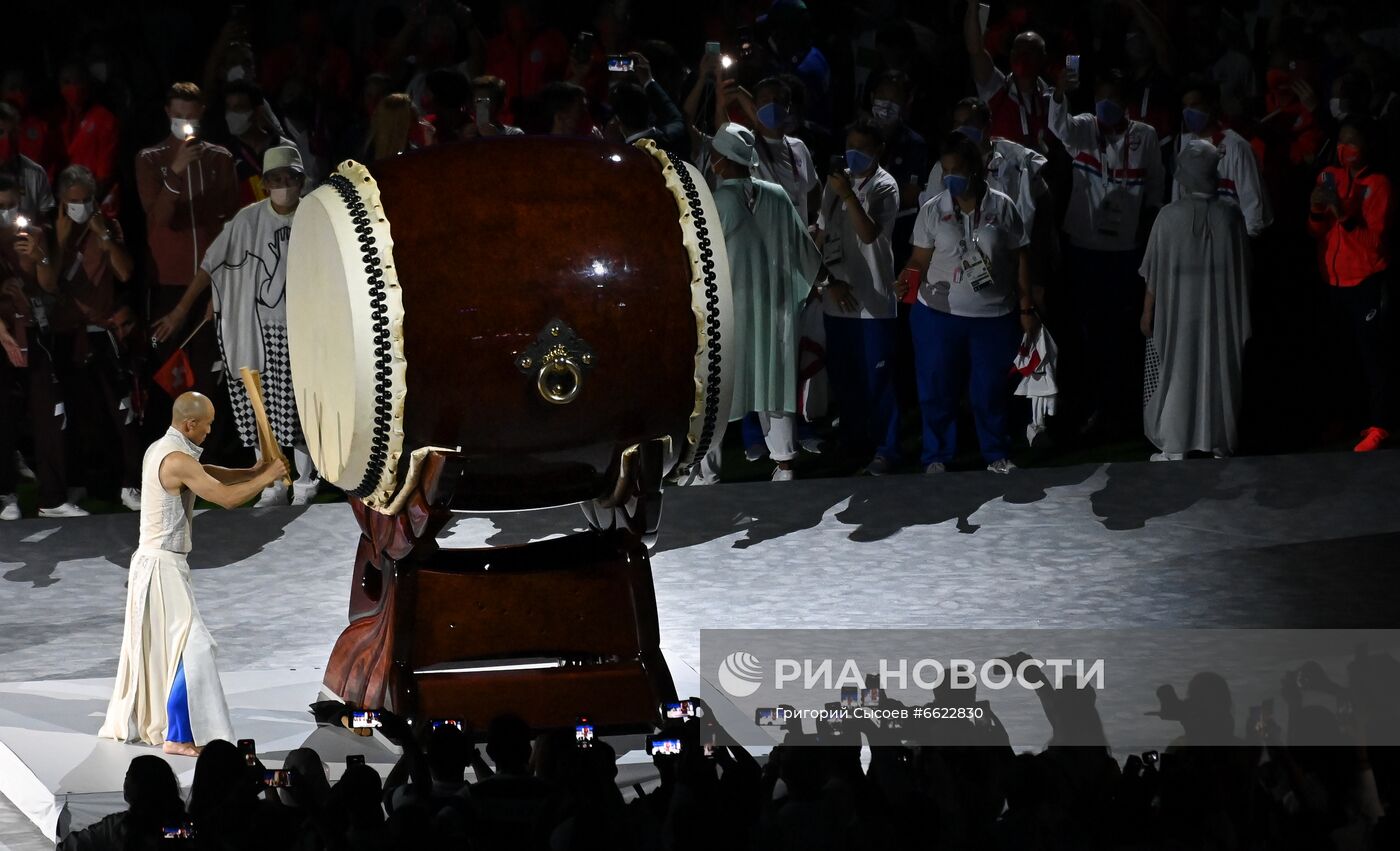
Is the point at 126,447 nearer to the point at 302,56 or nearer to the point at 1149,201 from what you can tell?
the point at 302,56

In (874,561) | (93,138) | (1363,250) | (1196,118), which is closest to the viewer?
(874,561)

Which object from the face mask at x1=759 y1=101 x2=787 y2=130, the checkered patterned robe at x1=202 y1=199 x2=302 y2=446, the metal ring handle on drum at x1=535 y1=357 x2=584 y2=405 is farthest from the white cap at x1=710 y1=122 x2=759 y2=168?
the metal ring handle on drum at x1=535 y1=357 x2=584 y2=405

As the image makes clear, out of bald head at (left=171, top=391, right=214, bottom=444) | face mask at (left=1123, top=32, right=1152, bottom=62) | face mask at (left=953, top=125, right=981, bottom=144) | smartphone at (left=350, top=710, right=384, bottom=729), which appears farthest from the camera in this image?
face mask at (left=1123, top=32, right=1152, bottom=62)

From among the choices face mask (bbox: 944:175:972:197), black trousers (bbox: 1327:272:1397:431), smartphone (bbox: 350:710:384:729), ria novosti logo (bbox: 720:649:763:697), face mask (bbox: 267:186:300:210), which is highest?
face mask (bbox: 267:186:300:210)

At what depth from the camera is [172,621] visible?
5.45 meters

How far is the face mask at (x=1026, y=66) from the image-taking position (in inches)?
346

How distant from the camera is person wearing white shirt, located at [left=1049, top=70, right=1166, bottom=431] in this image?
8688 millimetres

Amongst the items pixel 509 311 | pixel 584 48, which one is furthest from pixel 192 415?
pixel 584 48

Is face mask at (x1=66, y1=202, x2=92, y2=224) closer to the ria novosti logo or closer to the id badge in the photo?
the id badge

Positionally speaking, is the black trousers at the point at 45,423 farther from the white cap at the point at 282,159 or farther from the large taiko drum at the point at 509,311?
the large taiko drum at the point at 509,311

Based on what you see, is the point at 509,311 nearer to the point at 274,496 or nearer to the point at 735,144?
the point at 735,144

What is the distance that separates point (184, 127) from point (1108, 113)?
3.77 m

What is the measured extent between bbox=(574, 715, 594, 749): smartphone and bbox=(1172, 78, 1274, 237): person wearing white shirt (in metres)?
4.26

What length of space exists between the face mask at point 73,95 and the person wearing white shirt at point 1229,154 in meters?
4.71
